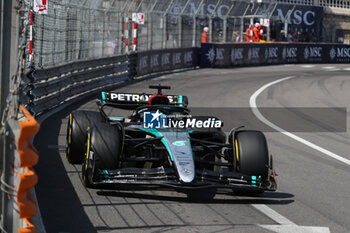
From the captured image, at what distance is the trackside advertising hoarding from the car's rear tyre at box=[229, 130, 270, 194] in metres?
24.7

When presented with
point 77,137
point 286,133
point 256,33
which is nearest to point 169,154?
point 77,137

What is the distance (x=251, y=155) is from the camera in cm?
749

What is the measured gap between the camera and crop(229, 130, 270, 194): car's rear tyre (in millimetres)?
7430

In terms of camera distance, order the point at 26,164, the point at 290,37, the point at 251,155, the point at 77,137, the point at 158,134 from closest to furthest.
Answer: the point at 26,164, the point at 251,155, the point at 158,134, the point at 77,137, the point at 290,37

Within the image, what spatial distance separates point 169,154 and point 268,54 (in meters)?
30.4

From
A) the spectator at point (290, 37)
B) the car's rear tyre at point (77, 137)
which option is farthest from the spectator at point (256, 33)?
the car's rear tyre at point (77, 137)

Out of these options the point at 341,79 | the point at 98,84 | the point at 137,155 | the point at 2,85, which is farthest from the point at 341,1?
the point at 2,85

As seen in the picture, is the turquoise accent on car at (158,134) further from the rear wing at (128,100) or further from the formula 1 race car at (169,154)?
the rear wing at (128,100)

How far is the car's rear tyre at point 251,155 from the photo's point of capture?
7430mm

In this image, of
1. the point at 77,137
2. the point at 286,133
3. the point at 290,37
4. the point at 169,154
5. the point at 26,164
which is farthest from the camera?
the point at 290,37

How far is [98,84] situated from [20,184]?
16125 millimetres

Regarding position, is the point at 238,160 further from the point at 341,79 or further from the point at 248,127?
the point at 341,79

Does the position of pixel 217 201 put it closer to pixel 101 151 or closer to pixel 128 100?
pixel 101 151

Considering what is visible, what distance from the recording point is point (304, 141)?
1180 cm
